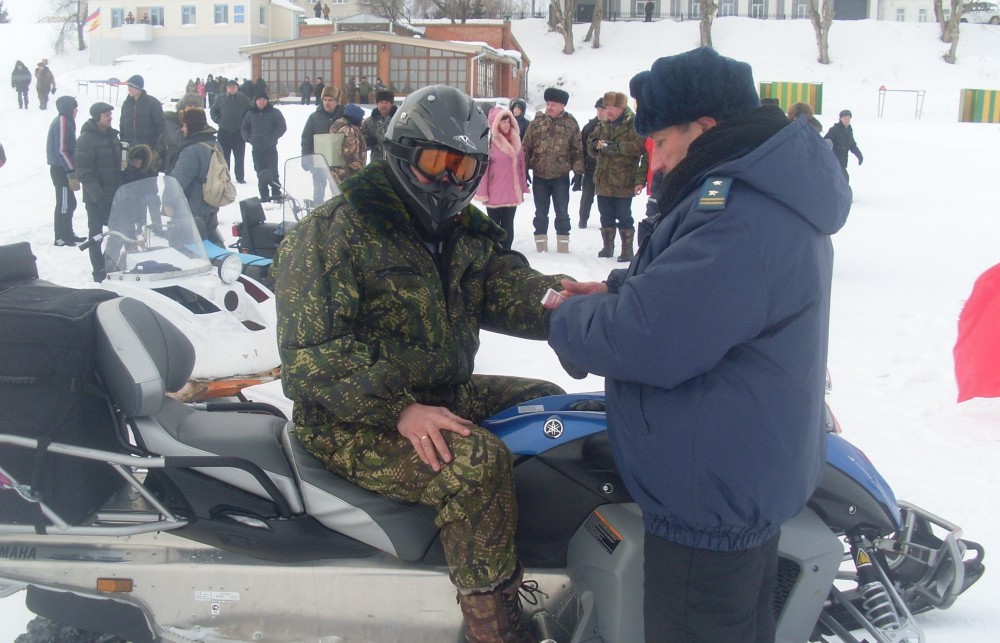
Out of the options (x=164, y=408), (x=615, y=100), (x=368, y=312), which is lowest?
(x=164, y=408)

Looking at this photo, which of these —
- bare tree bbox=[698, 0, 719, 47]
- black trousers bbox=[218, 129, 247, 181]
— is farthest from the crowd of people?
bare tree bbox=[698, 0, 719, 47]

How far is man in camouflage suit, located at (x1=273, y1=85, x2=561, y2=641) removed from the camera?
6.85 feet

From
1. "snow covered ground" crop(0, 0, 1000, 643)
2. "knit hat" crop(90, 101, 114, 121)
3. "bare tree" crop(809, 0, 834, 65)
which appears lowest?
"snow covered ground" crop(0, 0, 1000, 643)

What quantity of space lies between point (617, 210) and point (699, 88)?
25.3 ft

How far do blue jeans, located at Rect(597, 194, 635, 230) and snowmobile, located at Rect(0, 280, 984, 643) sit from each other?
23.3ft

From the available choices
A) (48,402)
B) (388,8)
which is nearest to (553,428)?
(48,402)

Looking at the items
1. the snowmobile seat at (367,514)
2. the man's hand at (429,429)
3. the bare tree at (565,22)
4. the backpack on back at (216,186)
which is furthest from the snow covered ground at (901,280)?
the bare tree at (565,22)

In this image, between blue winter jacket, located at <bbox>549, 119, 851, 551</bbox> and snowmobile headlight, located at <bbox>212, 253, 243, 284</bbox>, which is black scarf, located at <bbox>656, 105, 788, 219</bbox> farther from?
snowmobile headlight, located at <bbox>212, 253, 243, 284</bbox>

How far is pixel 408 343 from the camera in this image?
7.26ft

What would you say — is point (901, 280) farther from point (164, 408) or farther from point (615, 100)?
point (164, 408)

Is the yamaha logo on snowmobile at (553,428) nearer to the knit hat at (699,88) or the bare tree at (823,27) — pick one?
the knit hat at (699,88)

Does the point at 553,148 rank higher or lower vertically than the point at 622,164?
higher

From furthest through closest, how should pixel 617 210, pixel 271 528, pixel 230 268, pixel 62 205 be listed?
pixel 62 205, pixel 617 210, pixel 230 268, pixel 271 528

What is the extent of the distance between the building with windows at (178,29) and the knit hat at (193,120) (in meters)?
46.2
